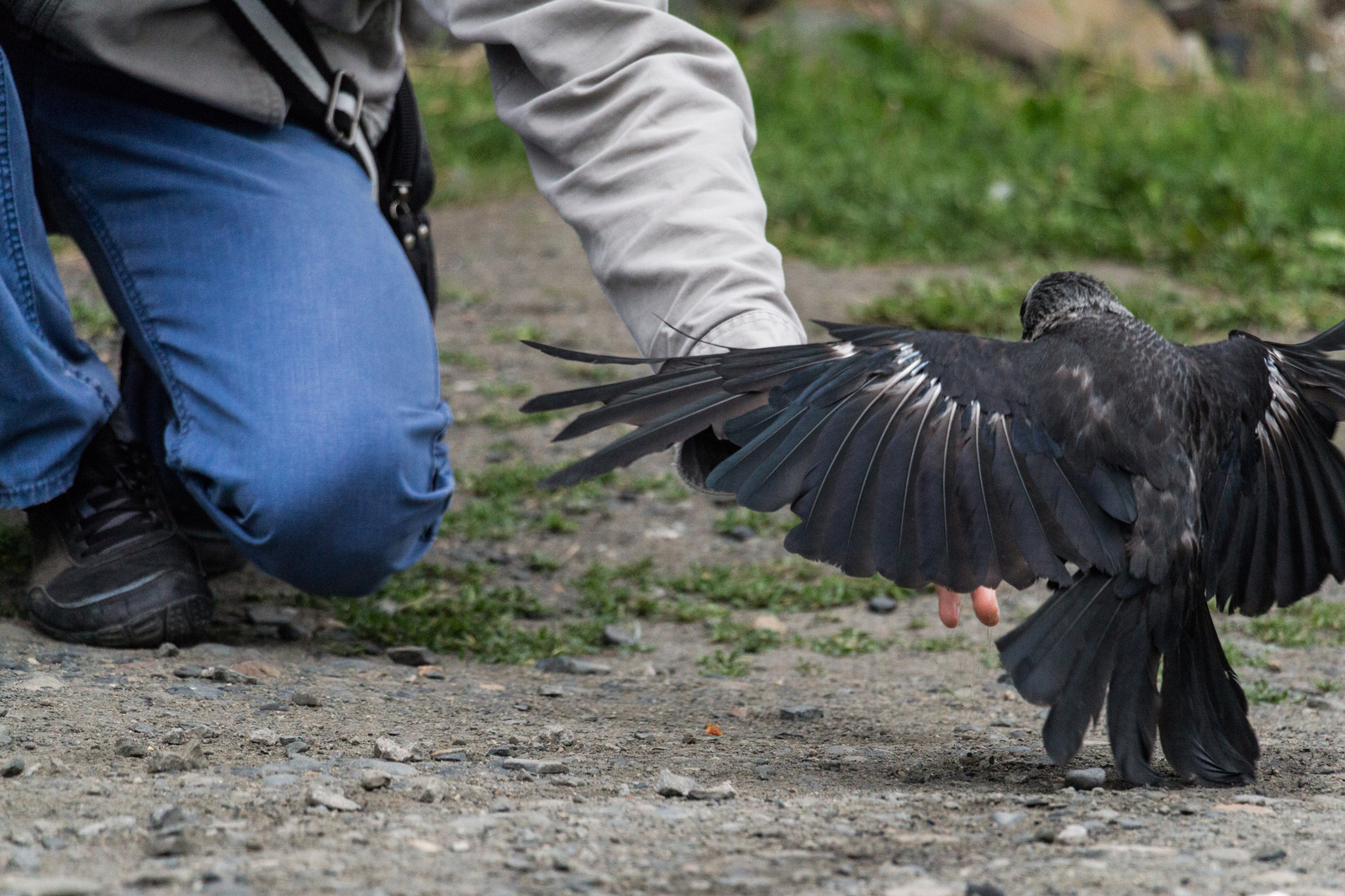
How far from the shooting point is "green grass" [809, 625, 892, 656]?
2.74 meters

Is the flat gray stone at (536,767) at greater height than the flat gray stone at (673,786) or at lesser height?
lesser

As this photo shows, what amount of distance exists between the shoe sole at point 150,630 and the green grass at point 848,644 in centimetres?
115

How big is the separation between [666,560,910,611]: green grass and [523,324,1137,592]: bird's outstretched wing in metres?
1.07

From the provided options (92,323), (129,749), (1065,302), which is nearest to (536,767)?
(129,749)

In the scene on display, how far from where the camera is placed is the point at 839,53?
7.63 metres

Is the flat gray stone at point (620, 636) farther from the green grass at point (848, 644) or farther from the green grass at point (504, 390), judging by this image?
the green grass at point (504, 390)

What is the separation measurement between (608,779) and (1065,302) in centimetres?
105

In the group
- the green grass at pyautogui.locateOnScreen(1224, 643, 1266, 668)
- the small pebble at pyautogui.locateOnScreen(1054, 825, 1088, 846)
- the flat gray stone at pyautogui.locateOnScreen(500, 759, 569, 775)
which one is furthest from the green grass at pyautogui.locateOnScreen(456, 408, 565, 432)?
the small pebble at pyautogui.locateOnScreen(1054, 825, 1088, 846)

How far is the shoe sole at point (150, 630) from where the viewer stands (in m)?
2.40

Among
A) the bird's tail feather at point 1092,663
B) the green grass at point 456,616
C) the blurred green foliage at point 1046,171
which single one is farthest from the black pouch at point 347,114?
the blurred green foliage at point 1046,171

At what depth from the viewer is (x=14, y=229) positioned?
2346mm

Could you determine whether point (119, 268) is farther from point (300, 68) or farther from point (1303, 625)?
point (1303, 625)

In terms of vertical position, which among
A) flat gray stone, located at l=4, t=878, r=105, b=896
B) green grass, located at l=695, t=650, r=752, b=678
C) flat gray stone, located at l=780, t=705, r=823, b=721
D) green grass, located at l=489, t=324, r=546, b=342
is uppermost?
green grass, located at l=489, t=324, r=546, b=342

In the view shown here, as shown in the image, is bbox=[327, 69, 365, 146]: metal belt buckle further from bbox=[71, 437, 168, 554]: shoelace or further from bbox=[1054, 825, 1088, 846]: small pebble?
bbox=[1054, 825, 1088, 846]: small pebble
